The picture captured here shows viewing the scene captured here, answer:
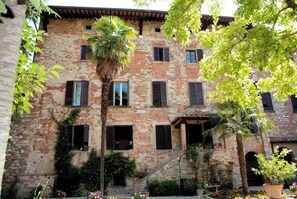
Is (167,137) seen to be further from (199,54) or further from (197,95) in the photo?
(199,54)

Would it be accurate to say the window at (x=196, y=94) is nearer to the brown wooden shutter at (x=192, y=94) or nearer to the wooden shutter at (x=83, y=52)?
the brown wooden shutter at (x=192, y=94)

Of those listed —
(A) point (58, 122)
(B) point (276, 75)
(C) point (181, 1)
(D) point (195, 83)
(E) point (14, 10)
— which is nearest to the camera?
(E) point (14, 10)

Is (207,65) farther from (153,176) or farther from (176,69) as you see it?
(176,69)

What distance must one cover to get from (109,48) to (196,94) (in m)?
7.93

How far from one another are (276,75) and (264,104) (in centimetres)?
1251

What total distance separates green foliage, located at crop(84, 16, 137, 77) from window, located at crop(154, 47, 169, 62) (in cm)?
540

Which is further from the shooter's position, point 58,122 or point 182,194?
point 58,122

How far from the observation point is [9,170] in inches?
588

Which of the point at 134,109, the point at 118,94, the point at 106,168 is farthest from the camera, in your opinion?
the point at 118,94

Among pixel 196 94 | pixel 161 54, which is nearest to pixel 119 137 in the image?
pixel 196 94

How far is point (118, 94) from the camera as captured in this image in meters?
17.2

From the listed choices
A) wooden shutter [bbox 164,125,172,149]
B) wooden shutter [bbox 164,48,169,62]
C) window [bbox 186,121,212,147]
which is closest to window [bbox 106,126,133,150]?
wooden shutter [bbox 164,125,172,149]

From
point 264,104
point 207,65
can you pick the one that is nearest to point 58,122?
point 207,65

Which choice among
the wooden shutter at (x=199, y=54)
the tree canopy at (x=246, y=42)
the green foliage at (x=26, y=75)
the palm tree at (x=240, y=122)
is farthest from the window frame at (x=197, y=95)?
the green foliage at (x=26, y=75)
